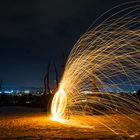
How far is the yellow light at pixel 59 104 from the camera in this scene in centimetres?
Result: 1764

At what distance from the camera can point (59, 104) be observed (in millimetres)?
17906

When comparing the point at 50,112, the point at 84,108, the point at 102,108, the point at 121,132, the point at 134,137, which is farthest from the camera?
the point at 102,108

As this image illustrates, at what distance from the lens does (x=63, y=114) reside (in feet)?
58.6

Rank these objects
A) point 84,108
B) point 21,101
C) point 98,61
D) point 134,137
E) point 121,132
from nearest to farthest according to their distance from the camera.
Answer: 1. point 134,137
2. point 121,132
3. point 98,61
4. point 84,108
5. point 21,101

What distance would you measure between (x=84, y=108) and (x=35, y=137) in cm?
1169

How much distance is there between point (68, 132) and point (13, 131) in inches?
73.2

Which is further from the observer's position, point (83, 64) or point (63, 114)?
point (63, 114)

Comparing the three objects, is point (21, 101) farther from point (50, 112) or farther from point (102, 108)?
point (50, 112)

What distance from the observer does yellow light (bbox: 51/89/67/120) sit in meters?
17.6

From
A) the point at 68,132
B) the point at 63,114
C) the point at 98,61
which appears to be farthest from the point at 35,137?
the point at 63,114

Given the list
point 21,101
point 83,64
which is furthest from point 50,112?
point 21,101

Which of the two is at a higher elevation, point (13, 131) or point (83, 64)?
point (83, 64)

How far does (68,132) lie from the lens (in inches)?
494

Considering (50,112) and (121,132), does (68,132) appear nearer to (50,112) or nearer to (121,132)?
(121,132)
